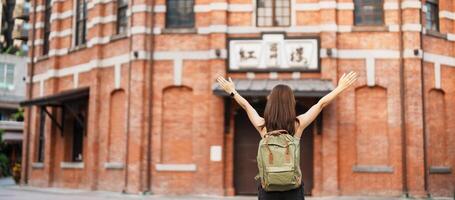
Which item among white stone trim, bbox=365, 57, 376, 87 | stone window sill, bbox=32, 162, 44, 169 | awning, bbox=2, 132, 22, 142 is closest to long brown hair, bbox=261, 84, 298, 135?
white stone trim, bbox=365, 57, 376, 87

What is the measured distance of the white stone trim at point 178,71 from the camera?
20344mm

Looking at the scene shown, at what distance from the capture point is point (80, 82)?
24.1 m

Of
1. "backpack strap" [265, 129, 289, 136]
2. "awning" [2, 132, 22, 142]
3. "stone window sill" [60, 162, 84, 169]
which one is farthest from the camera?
"awning" [2, 132, 22, 142]

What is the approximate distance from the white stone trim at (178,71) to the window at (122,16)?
10.3 feet

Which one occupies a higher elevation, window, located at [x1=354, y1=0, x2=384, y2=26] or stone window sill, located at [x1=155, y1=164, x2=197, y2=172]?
window, located at [x1=354, y1=0, x2=384, y2=26]

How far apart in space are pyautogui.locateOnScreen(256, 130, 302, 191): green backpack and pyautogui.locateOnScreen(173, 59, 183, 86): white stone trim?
16181 mm

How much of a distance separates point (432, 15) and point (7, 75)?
1677 inches

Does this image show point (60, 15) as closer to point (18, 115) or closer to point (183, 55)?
point (183, 55)

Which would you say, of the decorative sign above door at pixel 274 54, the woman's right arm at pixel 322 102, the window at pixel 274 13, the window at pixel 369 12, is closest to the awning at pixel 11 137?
the decorative sign above door at pixel 274 54

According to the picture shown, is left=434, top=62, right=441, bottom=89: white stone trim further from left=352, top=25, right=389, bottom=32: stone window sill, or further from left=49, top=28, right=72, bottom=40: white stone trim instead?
left=49, top=28, right=72, bottom=40: white stone trim

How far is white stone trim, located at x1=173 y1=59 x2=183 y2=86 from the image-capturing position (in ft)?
66.7

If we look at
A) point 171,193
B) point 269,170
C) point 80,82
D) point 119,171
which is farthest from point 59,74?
point 269,170

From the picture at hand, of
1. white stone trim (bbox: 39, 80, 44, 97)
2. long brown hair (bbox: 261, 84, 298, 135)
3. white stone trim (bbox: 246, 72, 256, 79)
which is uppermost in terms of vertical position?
white stone trim (bbox: 39, 80, 44, 97)

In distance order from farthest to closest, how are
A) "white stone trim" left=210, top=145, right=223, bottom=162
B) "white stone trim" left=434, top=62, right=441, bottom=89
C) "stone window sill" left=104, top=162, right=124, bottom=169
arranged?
"stone window sill" left=104, top=162, right=124, bottom=169 < "white stone trim" left=434, top=62, right=441, bottom=89 < "white stone trim" left=210, top=145, right=223, bottom=162
